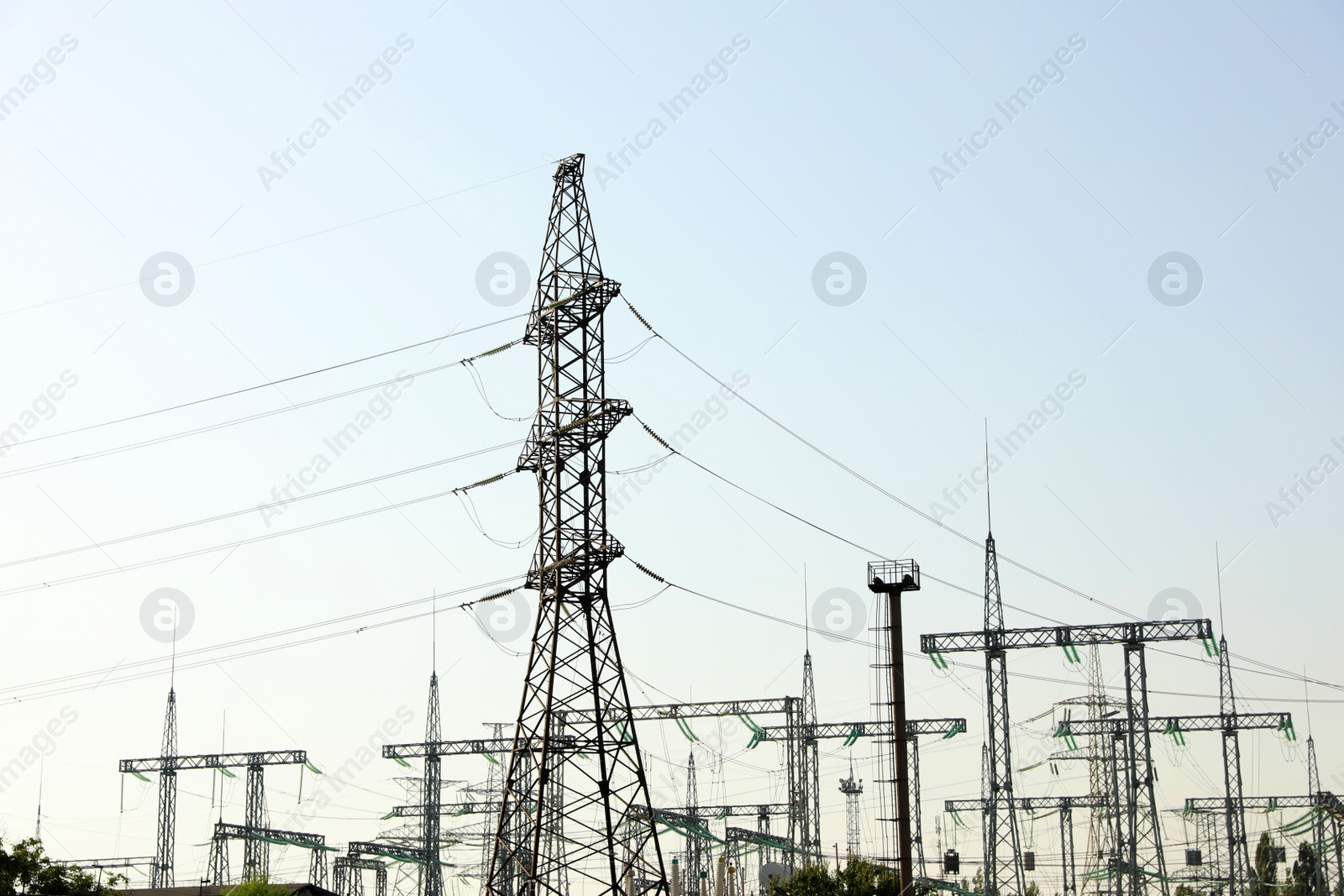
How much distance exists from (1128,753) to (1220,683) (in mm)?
31575

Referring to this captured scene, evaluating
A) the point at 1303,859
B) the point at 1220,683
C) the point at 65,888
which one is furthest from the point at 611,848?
the point at 1303,859

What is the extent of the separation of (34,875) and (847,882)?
3529 cm

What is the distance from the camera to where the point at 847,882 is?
217 feet

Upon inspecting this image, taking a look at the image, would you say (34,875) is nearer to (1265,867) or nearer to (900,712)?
(900,712)

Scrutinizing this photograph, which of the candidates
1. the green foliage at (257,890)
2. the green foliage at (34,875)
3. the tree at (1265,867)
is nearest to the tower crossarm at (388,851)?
the green foliage at (257,890)

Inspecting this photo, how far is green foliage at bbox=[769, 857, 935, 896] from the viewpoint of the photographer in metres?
65.1

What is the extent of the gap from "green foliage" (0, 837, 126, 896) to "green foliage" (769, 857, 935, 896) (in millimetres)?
32004

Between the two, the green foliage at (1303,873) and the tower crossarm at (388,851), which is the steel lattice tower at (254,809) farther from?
the green foliage at (1303,873)

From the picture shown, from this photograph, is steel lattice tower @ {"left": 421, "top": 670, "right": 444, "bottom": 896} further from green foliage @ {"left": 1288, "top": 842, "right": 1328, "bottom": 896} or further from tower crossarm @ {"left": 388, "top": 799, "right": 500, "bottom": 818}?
green foliage @ {"left": 1288, "top": 842, "right": 1328, "bottom": 896}

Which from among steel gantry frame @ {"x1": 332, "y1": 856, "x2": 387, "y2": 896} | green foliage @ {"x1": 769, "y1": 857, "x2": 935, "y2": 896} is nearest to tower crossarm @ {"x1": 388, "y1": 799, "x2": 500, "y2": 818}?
steel gantry frame @ {"x1": 332, "y1": 856, "x2": 387, "y2": 896}

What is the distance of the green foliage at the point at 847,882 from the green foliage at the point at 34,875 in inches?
1260

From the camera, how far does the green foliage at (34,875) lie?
51.5 m

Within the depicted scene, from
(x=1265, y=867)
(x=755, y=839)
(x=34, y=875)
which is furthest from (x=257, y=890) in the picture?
(x=1265, y=867)

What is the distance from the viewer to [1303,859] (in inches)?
5000
